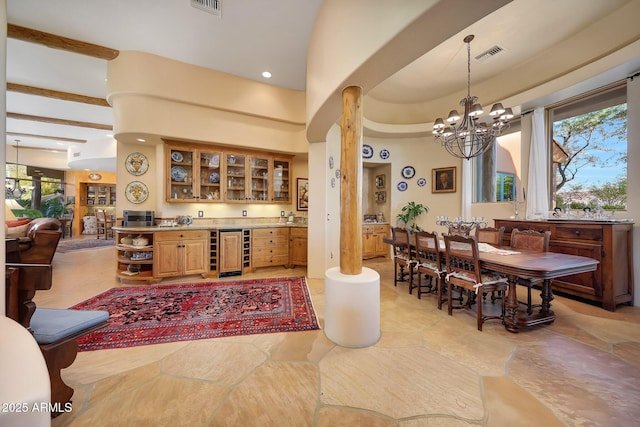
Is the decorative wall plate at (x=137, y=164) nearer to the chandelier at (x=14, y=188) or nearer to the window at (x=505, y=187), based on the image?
the window at (x=505, y=187)

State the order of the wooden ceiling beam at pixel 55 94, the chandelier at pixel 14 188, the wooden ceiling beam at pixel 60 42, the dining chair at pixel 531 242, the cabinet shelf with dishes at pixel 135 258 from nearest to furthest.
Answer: the dining chair at pixel 531 242, the wooden ceiling beam at pixel 60 42, the cabinet shelf with dishes at pixel 135 258, the wooden ceiling beam at pixel 55 94, the chandelier at pixel 14 188

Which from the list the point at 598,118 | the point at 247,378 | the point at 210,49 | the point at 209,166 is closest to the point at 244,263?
the point at 209,166

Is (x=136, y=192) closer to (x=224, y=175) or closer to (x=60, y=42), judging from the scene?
(x=224, y=175)

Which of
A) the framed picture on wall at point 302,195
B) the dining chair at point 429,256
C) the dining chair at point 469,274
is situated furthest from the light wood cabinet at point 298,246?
the dining chair at point 469,274

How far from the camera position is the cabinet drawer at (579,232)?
9.38 feet

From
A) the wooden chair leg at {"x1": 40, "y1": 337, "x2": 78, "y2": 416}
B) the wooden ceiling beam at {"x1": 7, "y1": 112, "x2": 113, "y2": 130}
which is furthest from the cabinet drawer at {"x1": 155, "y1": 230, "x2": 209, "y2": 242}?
the wooden ceiling beam at {"x1": 7, "y1": 112, "x2": 113, "y2": 130}

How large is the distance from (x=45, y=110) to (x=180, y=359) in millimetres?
7355

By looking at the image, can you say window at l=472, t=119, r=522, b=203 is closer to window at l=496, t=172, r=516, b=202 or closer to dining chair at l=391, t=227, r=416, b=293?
window at l=496, t=172, r=516, b=202

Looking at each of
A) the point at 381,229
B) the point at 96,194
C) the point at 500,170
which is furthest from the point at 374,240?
the point at 96,194

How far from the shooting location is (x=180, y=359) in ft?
6.24

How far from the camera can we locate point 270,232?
4.48 metres

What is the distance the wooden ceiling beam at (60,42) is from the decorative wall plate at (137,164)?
153 centimetres

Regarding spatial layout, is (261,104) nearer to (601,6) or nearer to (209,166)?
(209,166)

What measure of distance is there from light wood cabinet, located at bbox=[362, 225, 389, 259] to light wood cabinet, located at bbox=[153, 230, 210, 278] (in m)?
3.33
